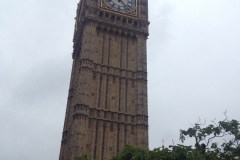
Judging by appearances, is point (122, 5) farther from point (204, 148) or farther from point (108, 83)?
point (204, 148)

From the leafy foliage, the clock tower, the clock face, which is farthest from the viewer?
the clock face

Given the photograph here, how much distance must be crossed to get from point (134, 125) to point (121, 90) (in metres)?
5.76

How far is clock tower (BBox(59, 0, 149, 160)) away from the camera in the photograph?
174 feet

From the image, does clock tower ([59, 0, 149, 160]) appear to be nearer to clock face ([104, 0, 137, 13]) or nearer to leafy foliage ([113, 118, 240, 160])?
clock face ([104, 0, 137, 13])

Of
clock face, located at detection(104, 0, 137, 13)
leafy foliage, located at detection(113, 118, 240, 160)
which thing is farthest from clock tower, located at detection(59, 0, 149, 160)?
leafy foliage, located at detection(113, 118, 240, 160)

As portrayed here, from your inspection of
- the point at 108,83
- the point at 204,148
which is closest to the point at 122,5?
the point at 108,83

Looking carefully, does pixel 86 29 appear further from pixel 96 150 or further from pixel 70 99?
pixel 96 150

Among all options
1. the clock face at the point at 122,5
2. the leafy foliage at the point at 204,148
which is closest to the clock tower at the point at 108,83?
the clock face at the point at 122,5

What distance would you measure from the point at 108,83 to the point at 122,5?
1485 centimetres

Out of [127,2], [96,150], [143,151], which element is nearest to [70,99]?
[96,150]

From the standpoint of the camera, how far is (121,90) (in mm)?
58312

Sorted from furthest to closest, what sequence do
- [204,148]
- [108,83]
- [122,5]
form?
[122,5], [108,83], [204,148]

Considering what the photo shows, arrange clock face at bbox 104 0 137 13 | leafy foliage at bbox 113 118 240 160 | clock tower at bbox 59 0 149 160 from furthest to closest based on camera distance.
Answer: clock face at bbox 104 0 137 13 < clock tower at bbox 59 0 149 160 < leafy foliage at bbox 113 118 240 160

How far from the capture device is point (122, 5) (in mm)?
65250
